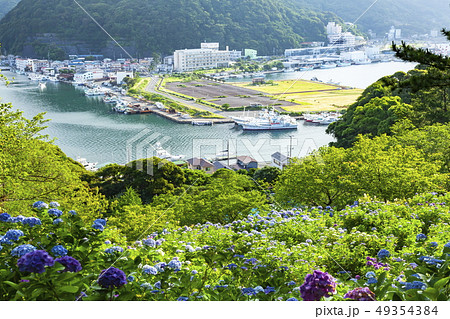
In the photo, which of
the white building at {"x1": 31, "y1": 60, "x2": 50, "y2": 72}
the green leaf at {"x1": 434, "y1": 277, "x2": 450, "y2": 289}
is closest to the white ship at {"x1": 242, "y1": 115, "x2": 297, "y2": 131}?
the green leaf at {"x1": 434, "y1": 277, "x2": 450, "y2": 289}

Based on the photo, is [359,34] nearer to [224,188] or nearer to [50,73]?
[50,73]

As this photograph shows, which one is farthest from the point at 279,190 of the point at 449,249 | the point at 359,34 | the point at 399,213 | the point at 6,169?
the point at 359,34

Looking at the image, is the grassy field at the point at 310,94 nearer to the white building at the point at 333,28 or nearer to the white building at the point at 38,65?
the white building at the point at 333,28

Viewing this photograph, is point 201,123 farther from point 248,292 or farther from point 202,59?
point 202,59

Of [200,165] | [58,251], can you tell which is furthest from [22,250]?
[200,165]

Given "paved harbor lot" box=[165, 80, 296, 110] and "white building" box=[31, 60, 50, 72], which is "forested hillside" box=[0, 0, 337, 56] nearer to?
"white building" box=[31, 60, 50, 72]
